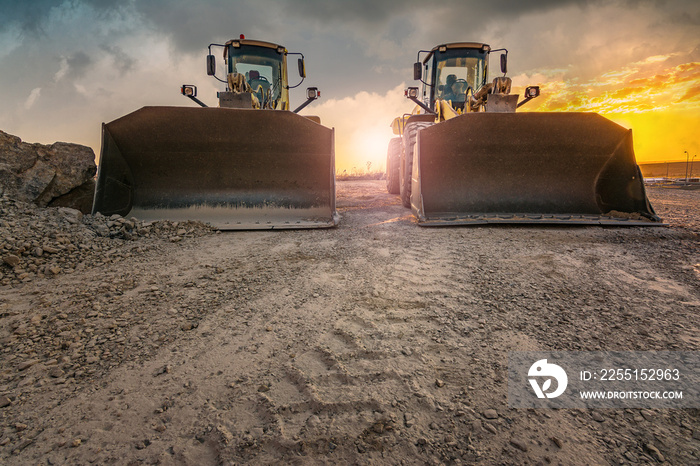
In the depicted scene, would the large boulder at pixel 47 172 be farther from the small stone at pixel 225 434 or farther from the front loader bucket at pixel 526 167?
the front loader bucket at pixel 526 167

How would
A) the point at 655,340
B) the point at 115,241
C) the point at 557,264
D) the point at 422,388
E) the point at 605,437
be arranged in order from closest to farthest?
the point at 605,437
the point at 422,388
the point at 655,340
the point at 557,264
the point at 115,241

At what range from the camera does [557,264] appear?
2.46m

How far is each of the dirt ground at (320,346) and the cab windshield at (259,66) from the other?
4740 millimetres

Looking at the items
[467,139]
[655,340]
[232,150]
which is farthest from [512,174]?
[232,150]

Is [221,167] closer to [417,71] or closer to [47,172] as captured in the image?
[47,172]

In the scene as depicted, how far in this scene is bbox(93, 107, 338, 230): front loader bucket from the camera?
396 centimetres

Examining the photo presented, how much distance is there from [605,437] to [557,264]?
1.69m

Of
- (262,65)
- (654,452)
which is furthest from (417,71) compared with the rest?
(654,452)

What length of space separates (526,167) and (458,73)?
134 inches

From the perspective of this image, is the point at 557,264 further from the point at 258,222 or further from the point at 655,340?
the point at 258,222

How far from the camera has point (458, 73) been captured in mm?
6602

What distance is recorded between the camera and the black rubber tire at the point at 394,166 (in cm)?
734

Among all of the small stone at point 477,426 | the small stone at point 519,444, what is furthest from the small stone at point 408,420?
the small stone at point 519,444

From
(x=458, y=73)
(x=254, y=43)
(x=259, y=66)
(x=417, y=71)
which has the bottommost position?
(x=417, y=71)
